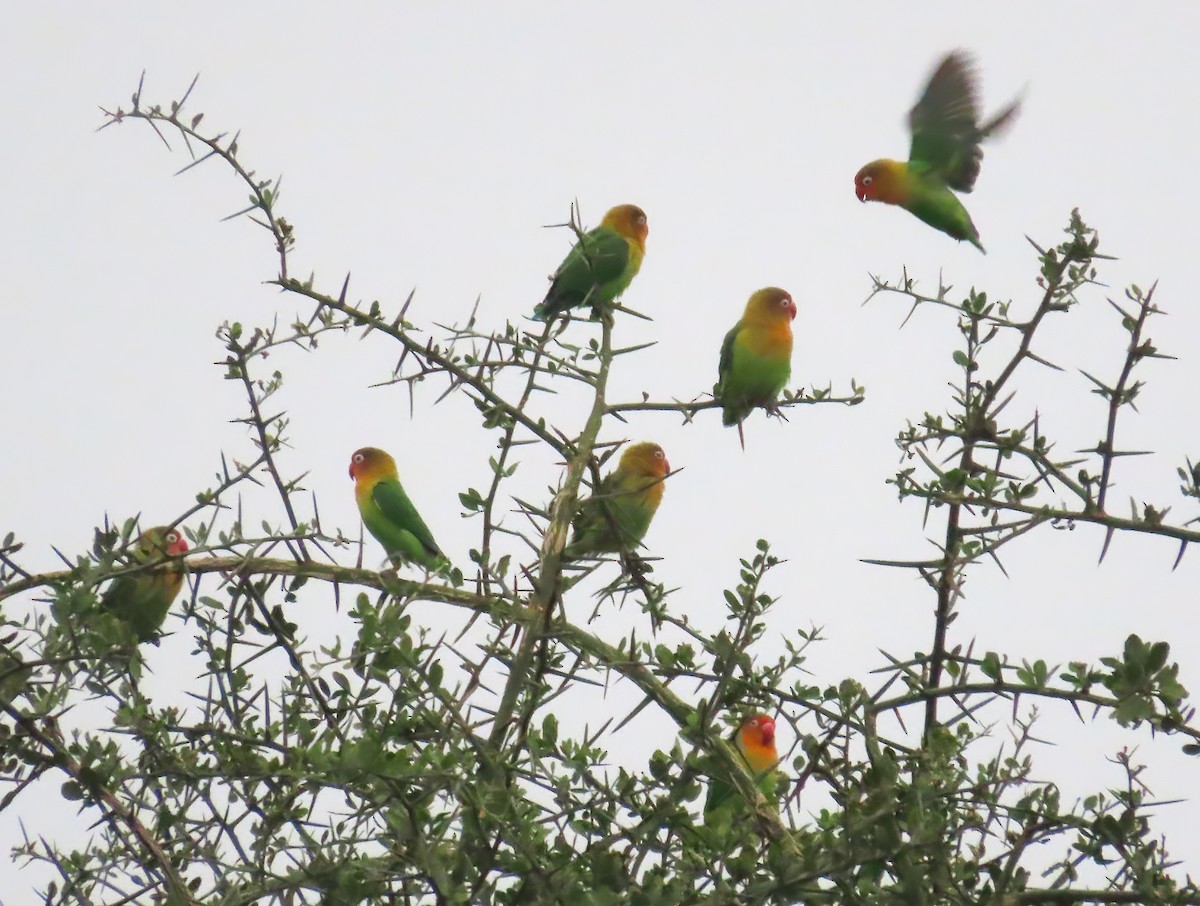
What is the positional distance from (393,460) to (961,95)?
3529mm

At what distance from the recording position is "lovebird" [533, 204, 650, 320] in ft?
20.1

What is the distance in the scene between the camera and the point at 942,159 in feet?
19.5

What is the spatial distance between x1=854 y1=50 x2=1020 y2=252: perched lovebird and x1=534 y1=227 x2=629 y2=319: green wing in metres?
1.20

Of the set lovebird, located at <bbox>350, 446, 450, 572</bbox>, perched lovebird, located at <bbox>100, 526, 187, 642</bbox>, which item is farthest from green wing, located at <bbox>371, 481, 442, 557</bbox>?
perched lovebird, located at <bbox>100, 526, 187, 642</bbox>

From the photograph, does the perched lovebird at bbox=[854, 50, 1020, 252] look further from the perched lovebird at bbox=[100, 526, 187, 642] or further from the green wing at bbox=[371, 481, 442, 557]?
the perched lovebird at bbox=[100, 526, 187, 642]

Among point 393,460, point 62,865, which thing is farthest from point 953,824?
point 393,460

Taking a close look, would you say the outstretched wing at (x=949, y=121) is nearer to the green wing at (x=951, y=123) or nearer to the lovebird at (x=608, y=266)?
the green wing at (x=951, y=123)

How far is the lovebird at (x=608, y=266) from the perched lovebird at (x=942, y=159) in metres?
1.13

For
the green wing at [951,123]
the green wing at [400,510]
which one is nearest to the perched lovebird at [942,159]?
the green wing at [951,123]

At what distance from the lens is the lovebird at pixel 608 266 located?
613cm

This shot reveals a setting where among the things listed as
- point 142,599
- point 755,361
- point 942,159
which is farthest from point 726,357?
point 142,599

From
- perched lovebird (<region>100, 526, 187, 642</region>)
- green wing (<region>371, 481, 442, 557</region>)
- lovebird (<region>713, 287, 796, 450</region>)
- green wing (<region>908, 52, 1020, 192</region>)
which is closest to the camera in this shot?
perched lovebird (<region>100, 526, 187, 642</region>)

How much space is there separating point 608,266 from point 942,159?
5.32 ft

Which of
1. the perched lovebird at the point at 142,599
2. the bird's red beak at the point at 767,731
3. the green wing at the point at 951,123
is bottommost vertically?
the bird's red beak at the point at 767,731
